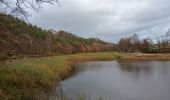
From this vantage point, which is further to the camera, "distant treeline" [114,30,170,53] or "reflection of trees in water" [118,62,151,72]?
"distant treeline" [114,30,170,53]

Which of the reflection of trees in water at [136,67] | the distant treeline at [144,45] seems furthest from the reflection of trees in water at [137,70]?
the distant treeline at [144,45]

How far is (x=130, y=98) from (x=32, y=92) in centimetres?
552

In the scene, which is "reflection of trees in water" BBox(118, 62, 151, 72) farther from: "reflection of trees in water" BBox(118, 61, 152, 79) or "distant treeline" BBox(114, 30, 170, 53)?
"distant treeline" BBox(114, 30, 170, 53)

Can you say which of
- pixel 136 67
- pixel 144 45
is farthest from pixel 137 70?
pixel 144 45

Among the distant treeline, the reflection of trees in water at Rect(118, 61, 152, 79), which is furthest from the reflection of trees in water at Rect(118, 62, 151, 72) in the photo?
the distant treeline

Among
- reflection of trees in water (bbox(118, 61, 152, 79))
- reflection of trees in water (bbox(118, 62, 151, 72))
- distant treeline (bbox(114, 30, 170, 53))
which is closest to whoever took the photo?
reflection of trees in water (bbox(118, 61, 152, 79))

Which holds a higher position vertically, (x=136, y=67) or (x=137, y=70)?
(x=136, y=67)

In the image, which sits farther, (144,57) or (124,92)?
(144,57)

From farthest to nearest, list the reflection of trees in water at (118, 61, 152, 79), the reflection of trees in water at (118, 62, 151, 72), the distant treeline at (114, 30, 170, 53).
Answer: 1. the distant treeline at (114, 30, 170, 53)
2. the reflection of trees in water at (118, 62, 151, 72)
3. the reflection of trees in water at (118, 61, 152, 79)

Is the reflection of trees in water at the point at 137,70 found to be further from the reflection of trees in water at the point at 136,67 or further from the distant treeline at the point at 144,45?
the distant treeline at the point at 144,45

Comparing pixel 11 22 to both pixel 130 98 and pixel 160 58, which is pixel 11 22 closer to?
pixel 130 98

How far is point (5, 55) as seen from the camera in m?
11.9

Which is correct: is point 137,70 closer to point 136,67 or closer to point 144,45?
point 136,67

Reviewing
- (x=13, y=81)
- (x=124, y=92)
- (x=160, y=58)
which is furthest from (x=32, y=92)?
(x=160, y=58)
